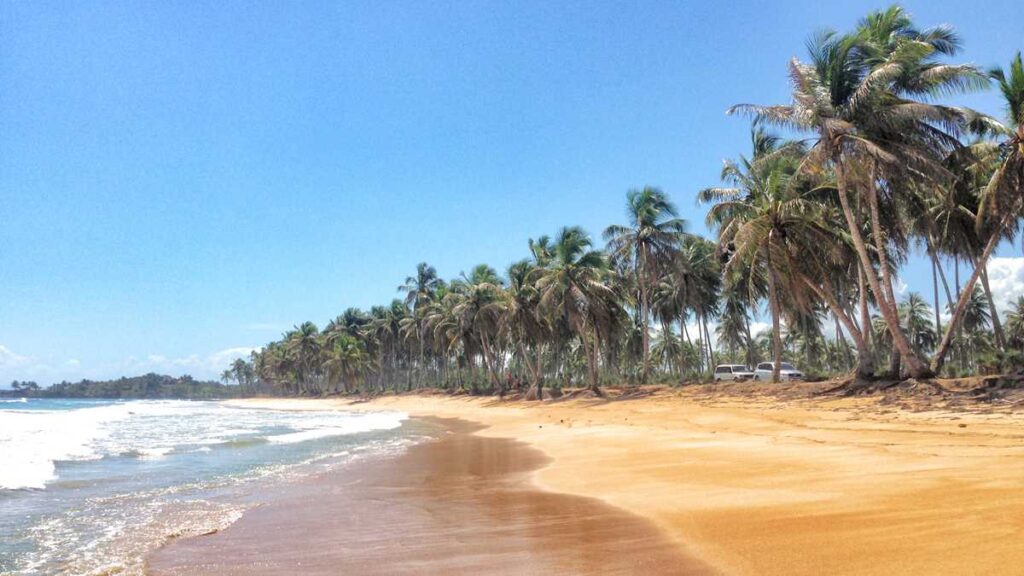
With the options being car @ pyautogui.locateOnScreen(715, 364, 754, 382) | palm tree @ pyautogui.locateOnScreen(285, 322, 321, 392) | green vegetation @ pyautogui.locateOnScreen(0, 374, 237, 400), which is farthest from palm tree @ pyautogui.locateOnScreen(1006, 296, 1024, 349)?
green vegetation @ pyautogui.locateOnScreen(0, 374, 237, 400)

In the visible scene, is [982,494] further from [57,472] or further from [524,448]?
[57,472]

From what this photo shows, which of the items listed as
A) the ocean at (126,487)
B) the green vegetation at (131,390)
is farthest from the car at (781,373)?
the green vegetation at (131,390)

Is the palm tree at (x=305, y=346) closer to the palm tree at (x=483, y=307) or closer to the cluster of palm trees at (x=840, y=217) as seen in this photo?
the palm tree at (x=483, y=307)

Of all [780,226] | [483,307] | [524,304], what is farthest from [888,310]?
[483,307]

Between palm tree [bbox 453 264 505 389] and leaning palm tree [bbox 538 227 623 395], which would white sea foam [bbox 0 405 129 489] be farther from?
palm tree [bbox 453 264 505 389]

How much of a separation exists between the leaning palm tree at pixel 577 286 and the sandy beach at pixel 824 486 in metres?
21.8

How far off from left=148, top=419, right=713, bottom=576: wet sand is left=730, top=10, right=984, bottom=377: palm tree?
16813mm

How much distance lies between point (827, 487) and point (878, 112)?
714 inches

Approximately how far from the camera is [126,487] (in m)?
10.1

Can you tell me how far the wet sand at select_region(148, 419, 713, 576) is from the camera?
506 centimetres

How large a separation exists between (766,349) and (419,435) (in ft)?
268

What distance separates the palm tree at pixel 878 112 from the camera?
1978 centimetres

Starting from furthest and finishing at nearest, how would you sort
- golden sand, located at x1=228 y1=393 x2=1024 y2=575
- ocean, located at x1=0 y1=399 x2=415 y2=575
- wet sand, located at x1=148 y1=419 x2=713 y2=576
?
ocean, located at x1=0 y1=399 x2=415 y2=575 → wet sand, located at x1=148 y1=419 x2=713 y2=576 → golden sand, located at x1=228 y1=393 x2=1024 y2=575

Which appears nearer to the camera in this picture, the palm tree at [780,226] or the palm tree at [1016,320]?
the palm tree at [780,226]
